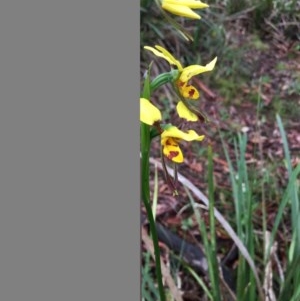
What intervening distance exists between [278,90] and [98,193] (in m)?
1.70

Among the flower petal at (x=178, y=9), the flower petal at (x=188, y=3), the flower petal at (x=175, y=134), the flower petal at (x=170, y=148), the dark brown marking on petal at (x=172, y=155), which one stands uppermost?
the flower petal at (x=188, y=3)

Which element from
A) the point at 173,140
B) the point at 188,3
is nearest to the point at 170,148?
the point at 173,140

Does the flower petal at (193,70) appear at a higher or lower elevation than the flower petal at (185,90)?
higher

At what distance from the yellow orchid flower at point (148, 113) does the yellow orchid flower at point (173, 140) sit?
18mm

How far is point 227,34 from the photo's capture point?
1.99m

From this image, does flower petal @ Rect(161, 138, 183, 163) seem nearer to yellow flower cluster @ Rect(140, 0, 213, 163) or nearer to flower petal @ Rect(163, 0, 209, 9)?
yellow flower cluster @ Rect(140, 0, 213, 163)

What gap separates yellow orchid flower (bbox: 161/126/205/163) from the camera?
0.44 metres

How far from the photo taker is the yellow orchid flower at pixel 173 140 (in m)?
0.44

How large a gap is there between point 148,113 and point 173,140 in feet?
0.13

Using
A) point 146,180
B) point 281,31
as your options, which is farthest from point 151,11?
point 146,180

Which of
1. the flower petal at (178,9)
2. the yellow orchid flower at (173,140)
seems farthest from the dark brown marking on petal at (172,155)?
the flower petal at (178,9)

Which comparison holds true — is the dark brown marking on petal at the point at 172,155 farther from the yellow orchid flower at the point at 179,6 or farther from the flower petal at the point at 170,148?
the yellow orchid flower at the point at 179,6

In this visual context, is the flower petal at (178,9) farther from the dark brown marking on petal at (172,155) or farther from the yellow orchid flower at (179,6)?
the dark brown marking on petal at (172,155)

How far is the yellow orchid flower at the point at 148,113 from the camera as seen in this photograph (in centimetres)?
41
